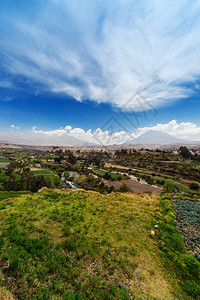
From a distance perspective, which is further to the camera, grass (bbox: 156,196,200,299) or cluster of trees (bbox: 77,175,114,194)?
cluster of trees (bbox: 77,175,114,194)

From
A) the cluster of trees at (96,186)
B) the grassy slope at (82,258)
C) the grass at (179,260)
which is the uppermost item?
the grassy slope at (82,258)

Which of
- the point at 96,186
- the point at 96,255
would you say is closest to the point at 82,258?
the point at 96,255

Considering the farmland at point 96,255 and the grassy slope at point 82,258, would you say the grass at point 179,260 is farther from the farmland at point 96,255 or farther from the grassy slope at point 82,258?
the grassy slope at point 82,258

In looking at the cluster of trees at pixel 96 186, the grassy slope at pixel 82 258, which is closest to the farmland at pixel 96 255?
the grassy slope at pixel 82 258

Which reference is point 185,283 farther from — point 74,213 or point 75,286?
point 74,213

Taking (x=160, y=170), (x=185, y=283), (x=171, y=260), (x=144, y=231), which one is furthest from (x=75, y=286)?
(x=160, y=170)

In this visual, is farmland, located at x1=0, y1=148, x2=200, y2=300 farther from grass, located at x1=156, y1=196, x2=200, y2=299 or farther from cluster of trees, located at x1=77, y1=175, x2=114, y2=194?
cluster of trees, located at x1=77, y1=175, x2=114, y2=194

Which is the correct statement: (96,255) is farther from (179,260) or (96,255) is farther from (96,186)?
(96,186)

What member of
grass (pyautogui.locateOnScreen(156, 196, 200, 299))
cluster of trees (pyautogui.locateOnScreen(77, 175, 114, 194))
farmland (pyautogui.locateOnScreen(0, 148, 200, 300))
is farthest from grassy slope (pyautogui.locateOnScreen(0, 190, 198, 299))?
cluster of trees (pyautogui.locateOnScreen(77, 175, 114, 194))

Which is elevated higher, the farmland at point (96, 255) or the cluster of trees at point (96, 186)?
the farmland at point (96, 255)
